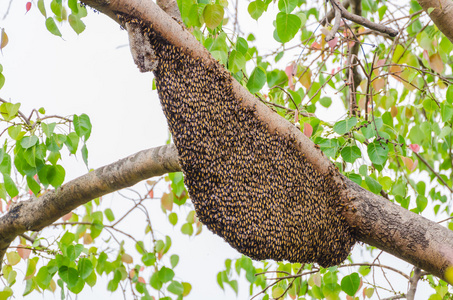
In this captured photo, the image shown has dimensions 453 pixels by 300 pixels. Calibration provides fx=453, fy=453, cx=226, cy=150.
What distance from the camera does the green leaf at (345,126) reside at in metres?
1.33

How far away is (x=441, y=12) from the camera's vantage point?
124 cm

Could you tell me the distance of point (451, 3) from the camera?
1.24 meters

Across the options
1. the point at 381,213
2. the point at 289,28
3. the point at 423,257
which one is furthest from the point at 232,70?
the point at 423,257

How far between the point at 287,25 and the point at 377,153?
49cm

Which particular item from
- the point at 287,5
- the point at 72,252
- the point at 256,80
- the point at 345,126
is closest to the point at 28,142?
the point at 72,252

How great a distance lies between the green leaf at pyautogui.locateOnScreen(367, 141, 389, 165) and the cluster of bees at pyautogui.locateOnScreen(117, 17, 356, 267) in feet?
0.97

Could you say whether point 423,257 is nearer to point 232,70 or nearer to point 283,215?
point 283,215

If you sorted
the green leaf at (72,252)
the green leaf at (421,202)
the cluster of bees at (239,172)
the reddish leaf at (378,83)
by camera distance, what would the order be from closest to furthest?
the cluster of bees at (239,172), the green leaf at (72,252), the green leaf at (421,202), the reddish leaf at (378,83)

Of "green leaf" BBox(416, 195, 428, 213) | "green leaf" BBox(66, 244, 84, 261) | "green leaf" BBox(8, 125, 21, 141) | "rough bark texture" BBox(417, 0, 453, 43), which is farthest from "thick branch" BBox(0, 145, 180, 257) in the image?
"green leaf" BBox(416, 195, 428, 213)

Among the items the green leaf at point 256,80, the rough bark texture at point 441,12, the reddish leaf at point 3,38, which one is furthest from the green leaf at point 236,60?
the reddish leaf at point 3,38

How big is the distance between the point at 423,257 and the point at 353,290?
0.44 m

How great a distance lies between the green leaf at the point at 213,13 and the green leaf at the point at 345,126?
48 cm

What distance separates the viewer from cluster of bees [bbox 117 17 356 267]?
1015 millimetres

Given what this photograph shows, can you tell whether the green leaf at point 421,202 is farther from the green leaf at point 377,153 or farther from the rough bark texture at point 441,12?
the rough bark texture at point 441,12
